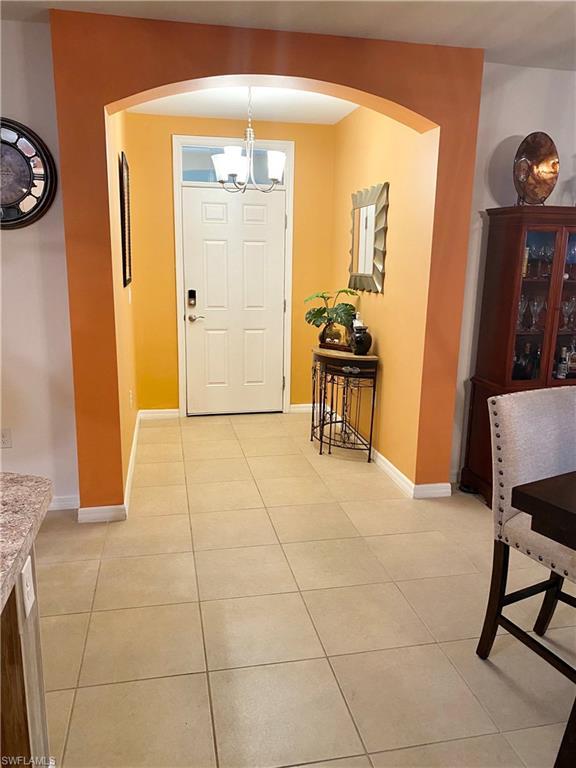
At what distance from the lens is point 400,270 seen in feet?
12.1

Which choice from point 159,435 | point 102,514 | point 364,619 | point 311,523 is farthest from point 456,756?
point 159,435

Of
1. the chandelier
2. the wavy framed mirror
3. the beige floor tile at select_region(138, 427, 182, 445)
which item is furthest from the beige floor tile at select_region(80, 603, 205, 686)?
the chandelier

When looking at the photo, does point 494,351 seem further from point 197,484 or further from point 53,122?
point 53,122

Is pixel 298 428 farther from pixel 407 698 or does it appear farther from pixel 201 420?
pixel 407 698

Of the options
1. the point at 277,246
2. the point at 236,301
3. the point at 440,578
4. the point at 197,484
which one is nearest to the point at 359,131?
the point at 277,246

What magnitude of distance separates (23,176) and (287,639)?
2.50m

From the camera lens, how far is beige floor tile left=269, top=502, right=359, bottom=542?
3041 millimetres

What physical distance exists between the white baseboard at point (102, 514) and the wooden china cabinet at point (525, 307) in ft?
7.08

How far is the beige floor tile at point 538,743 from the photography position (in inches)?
66.2

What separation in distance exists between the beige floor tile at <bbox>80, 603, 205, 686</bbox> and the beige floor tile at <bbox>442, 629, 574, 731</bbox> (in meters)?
0.98

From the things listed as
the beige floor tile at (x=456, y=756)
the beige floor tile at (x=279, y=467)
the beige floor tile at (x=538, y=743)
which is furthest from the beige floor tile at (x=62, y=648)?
→ the beige floor tile at (x=279, y=467)

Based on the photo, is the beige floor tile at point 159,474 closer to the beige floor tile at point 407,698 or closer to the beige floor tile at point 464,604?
the beige floor tile at point 464,604

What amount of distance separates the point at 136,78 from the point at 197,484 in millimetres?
2350

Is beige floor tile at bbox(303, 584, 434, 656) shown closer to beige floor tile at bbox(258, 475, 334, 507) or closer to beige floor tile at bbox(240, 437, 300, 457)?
beige floor tile at bbox(258, 475, 334, 507)
